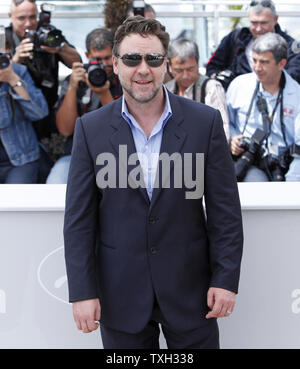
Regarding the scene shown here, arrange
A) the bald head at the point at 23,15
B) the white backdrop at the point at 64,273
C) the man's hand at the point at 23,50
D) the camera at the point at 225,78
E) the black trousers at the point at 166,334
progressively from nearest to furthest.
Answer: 1. the black trousers at the point at 166,334
2. the white backdrop at the point at 64,273
3. the man's hand at the point at 23,50
4. the bald head at the point at 23,15
5. the camera at the point at 225,78

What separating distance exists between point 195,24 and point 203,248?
3176mm

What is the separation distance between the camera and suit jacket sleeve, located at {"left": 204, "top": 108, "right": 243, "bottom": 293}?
1.41 m

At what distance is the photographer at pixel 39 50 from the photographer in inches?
118

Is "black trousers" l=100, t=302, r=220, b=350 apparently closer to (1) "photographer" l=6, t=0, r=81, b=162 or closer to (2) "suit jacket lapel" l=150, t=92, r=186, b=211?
(2) "suit jacket lapel" l=150, t=92, r=186, b=211

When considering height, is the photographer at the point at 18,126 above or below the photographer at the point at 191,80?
below

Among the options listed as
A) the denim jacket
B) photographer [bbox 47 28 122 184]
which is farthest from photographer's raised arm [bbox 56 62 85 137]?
the denim jacket

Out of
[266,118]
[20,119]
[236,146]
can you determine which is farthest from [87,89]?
[266,118]

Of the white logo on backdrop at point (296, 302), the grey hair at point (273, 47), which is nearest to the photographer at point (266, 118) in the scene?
the grey hair at point (273, 47)

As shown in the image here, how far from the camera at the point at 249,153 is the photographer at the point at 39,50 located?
116 cm

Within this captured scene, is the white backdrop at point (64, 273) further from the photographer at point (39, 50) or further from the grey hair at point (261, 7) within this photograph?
the grey hair at point (261, 7)

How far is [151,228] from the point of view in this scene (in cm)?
141

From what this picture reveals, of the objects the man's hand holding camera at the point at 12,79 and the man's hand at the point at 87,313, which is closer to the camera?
the man's hand at the point at 87,313

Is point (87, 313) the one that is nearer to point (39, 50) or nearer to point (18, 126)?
point (18, 126)
